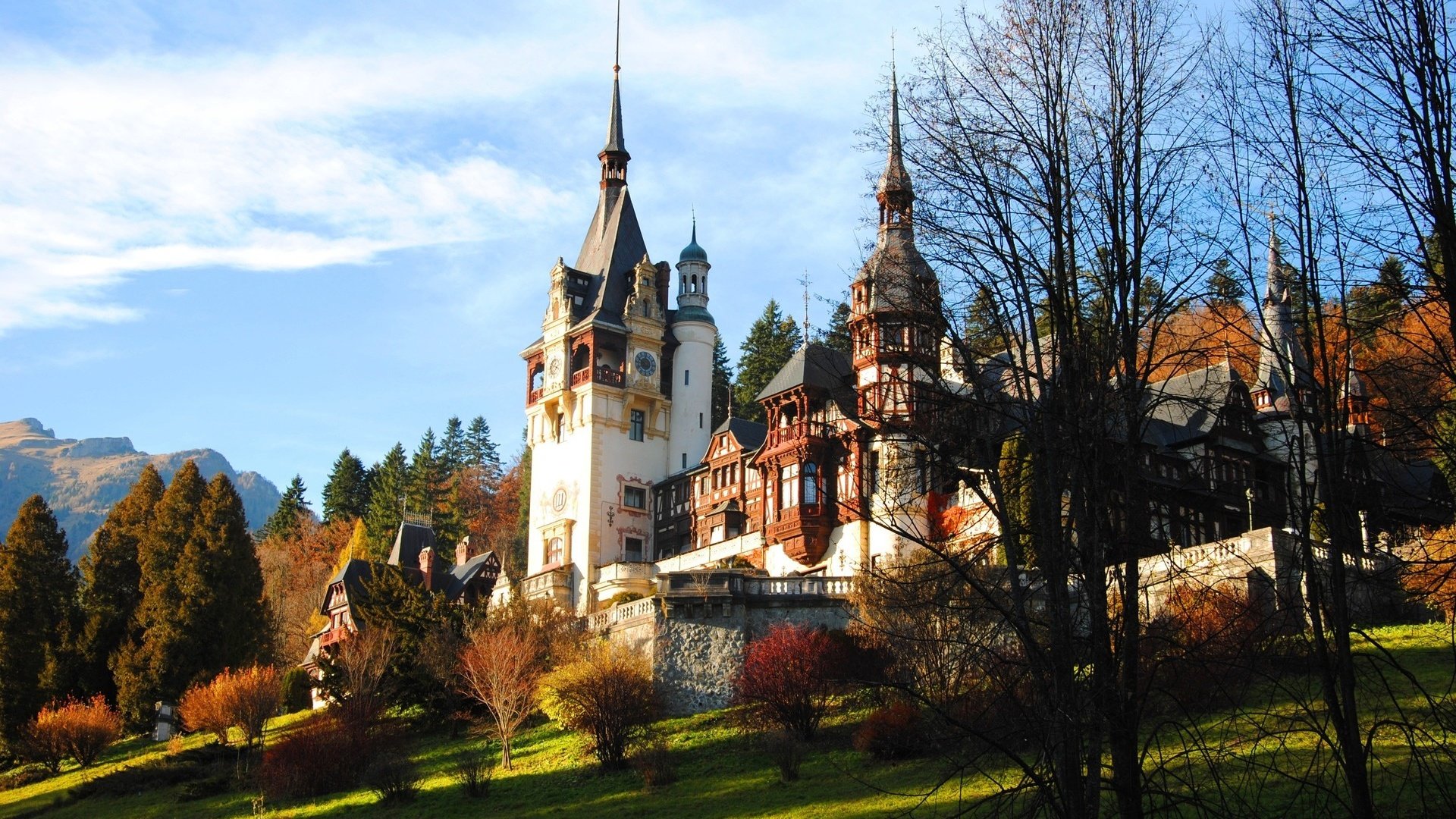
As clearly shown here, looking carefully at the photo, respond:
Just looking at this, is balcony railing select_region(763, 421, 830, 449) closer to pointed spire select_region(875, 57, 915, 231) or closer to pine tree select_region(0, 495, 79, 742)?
pine tree select_region(0, 495, 79, 742)

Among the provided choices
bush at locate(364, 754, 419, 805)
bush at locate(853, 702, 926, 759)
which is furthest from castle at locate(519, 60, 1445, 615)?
bush at locate(364, 754, 419, 805)

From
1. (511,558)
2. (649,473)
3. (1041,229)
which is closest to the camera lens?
(1041,229)

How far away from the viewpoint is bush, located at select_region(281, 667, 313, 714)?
6456 cm

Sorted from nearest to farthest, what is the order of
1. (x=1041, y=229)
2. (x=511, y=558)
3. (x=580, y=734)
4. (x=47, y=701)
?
(x=1041, y=229), (x=580, y=734), (x=47, y=701), (x=511, y=558)

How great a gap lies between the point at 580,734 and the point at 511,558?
153 feet

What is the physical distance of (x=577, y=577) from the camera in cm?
6681

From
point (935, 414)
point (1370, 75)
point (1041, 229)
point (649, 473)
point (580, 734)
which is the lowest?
point (580, 734)

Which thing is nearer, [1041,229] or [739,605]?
[1041,229]

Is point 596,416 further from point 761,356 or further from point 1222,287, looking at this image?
point 1222,287

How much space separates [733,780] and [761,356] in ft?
169

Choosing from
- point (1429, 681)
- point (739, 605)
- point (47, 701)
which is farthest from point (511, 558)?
point (1429, 681)

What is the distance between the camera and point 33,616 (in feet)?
205

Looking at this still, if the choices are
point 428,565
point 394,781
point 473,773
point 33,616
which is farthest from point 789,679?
point 33,616

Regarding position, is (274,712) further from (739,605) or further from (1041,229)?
(1041,229)
